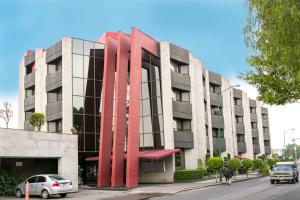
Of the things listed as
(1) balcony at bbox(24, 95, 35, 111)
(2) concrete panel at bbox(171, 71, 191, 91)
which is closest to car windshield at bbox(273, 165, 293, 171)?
(2) concrete panel at bbox(171, 71, 191, 91)

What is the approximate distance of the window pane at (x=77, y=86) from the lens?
42.4 m

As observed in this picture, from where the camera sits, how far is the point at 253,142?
79.1 meters

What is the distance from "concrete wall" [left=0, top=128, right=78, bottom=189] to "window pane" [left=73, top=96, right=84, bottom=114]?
966cm

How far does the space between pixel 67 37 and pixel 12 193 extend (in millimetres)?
18702

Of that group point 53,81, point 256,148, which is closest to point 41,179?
point 53,81

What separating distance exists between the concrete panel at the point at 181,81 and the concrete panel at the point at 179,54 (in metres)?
1.76

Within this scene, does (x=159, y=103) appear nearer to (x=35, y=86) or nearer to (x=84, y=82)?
(x=84, y=82)

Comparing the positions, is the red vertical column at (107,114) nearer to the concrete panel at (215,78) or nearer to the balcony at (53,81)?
the balcony at (53,81)

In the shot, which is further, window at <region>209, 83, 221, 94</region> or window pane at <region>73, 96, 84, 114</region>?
window at <region>209, 83, 221, 94</region>

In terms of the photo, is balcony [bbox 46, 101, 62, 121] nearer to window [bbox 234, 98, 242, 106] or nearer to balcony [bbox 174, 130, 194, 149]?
balcony [bbox 174, 130, 194, 149]

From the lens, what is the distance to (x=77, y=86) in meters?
42.6

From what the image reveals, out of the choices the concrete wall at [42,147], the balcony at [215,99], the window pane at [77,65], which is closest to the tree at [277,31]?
the concrete wall at [42,147]

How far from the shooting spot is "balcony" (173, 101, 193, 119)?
146ft

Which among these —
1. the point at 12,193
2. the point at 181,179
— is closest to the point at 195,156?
the point at 181,179
